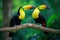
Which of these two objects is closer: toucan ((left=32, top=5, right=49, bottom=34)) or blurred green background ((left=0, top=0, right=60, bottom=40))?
toucan ((left=32, top=5, right=49, bottom=34))

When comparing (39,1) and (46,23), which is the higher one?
(39,1)

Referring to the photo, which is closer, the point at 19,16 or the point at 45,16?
the point at 19,16

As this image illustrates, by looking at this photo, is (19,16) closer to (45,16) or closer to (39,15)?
(39,15)

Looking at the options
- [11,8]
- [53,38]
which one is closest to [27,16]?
[11,8]

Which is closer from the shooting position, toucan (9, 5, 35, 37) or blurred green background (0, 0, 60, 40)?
toucan (9, 5, 35, 37)

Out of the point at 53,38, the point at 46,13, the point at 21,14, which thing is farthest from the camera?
the point at 53,38

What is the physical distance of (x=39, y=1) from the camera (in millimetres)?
2475

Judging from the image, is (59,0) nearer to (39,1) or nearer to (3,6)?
(39,1)

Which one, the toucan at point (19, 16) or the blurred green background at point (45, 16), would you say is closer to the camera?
the toucan at point (19, 16)

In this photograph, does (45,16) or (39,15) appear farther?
(45,16)

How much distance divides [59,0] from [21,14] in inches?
22.5

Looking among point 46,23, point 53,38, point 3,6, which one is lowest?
point 53,38

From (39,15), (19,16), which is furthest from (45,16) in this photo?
(19,16)

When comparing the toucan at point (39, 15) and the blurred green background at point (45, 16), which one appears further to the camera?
the blurred green background at point (45, 16)
